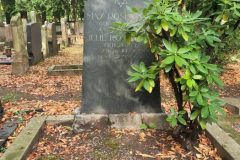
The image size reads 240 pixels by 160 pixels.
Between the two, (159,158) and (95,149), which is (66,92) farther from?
(159,158)

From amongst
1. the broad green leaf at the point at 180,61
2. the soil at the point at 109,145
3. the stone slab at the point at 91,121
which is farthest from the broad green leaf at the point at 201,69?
the stone slab at the point at 91,121

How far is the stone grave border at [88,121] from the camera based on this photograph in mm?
3350

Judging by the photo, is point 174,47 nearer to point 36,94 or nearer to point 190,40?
point 190,40

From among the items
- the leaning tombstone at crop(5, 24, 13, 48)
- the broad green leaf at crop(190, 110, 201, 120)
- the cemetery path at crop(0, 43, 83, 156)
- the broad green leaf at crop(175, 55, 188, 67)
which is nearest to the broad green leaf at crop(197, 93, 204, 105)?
the broad green leaf at crop(190, 110, 201, 120)

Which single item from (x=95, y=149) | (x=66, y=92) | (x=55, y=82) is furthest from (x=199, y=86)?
(x=55, y=82)

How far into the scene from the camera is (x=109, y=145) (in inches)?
150

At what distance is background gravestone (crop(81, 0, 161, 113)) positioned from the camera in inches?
169

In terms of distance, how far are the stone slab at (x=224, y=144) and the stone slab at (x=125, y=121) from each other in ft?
3.13

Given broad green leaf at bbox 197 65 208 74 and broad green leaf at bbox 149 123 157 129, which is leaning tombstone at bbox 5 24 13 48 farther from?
broad green leaf at bbox 197 65 208 74

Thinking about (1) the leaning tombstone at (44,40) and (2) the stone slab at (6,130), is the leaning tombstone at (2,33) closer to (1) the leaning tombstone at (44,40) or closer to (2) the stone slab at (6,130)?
(1) the leaning tombstone at (44,40)

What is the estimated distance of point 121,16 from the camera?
14.1ft

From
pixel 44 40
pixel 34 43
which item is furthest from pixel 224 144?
pixel 44 40

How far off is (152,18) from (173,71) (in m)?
0.80

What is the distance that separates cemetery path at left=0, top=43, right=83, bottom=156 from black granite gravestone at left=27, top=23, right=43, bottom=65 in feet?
1.70
